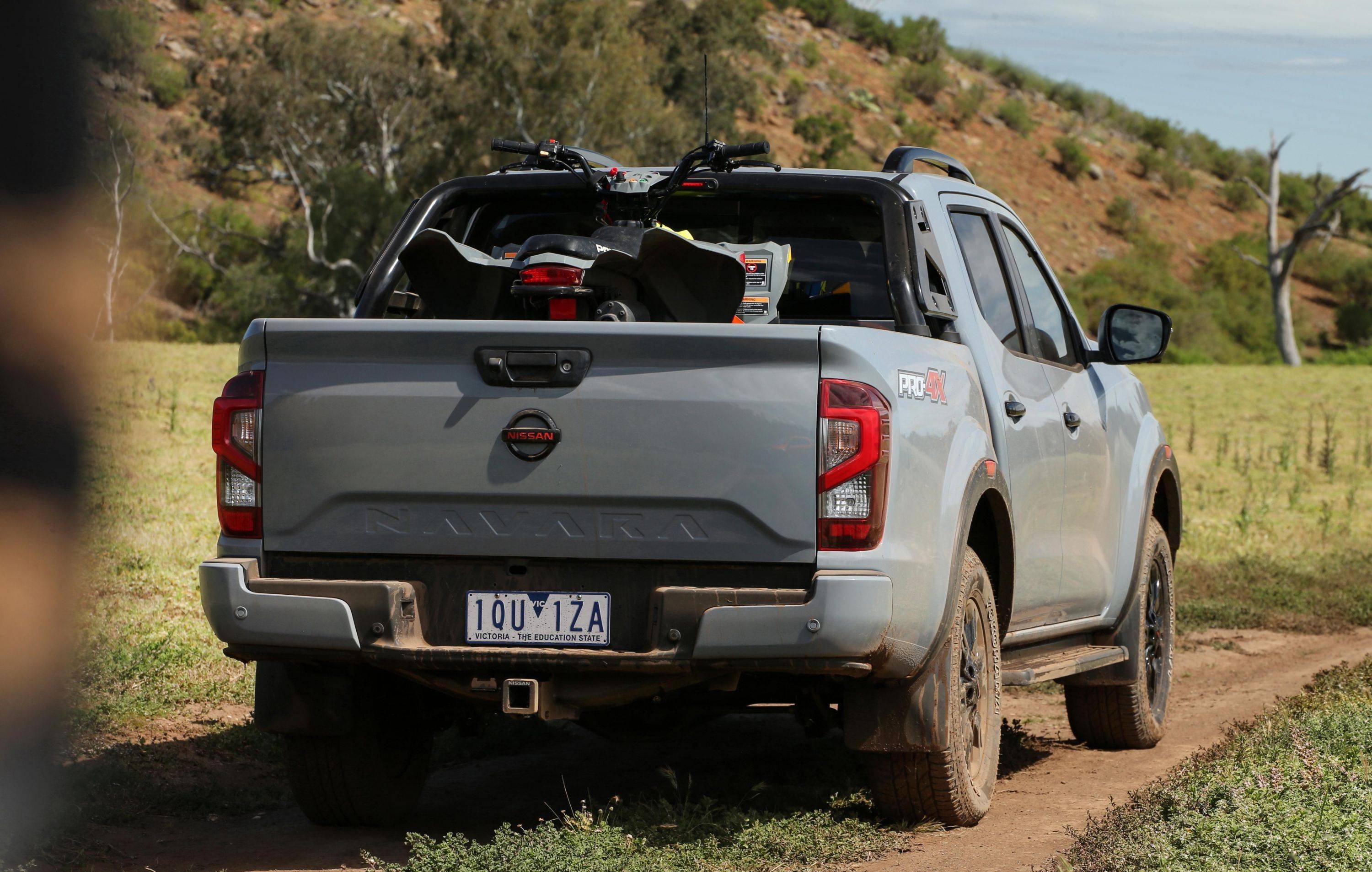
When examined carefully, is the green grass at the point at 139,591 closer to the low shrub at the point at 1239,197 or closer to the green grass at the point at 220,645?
the green grass at the point at 220,645

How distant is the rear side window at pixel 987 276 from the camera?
18.4 feet

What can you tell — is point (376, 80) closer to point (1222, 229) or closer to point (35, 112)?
point (35, 112)

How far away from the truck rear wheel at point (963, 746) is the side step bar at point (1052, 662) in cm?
16

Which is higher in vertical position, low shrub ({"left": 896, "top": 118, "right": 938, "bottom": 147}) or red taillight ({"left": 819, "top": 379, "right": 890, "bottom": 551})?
low shrub ({"left": 896, "top": 118, "right": 938, "bottom": 147})

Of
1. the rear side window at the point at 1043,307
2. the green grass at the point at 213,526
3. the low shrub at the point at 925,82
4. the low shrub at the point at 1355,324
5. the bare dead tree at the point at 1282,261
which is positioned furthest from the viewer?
the low shrub at the point at 925,82

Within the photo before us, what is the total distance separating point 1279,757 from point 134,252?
3987 mm

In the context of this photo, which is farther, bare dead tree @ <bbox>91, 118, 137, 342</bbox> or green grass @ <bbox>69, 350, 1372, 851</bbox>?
green grass @ <bbox>69, 350, 1372, 851</bbox>

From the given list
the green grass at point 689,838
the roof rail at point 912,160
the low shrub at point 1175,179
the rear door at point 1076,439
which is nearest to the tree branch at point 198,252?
the rear door at point 1076,439

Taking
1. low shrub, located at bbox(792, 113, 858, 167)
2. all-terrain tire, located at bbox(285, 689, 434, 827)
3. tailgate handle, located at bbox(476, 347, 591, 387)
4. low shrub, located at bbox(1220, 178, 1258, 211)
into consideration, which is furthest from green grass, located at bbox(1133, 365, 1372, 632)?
low shrub, located at bbox(1220, 178, 1258, 211)

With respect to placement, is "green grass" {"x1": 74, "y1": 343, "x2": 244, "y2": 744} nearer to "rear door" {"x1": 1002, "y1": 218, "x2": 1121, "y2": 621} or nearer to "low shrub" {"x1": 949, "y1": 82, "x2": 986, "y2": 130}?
"rear door" {"x1": 1002, "y1": 218, "x2": 1121, "y2": 621}

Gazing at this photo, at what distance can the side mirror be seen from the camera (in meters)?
6.29

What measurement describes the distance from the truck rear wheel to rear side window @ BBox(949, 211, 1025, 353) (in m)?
1.09

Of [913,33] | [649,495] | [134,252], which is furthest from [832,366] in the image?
[913,33]

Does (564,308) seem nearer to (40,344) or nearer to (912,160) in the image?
(912,160)
